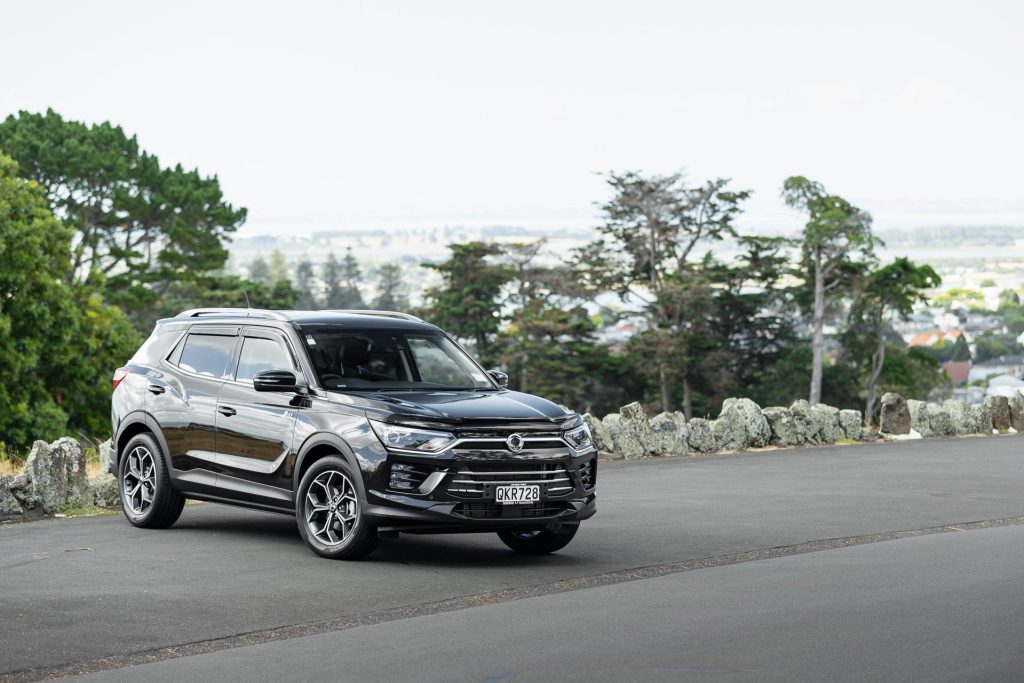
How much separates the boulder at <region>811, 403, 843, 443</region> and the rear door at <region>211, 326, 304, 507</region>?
13275 mm

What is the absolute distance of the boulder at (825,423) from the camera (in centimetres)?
2353

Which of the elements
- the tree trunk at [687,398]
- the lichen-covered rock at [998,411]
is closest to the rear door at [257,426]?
the lichen-covered rock at [998,411]

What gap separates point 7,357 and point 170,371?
28239 mm

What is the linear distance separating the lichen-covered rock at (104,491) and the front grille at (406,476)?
5.09 meters

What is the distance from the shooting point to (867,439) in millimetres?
24281

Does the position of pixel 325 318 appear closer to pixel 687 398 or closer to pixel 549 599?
pixel 549 599

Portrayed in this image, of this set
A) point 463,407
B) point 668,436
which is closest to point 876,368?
point 668,436

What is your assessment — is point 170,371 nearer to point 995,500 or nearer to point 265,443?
point 265,443

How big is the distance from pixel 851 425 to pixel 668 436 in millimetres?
4215

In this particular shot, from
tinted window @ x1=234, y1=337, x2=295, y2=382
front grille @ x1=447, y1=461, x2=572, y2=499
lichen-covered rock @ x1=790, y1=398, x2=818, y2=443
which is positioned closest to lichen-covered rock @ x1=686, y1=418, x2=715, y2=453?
lichen-covered rock @ x1=790, y1=398, x2=818, y2=443

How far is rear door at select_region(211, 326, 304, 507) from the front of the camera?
11.4m

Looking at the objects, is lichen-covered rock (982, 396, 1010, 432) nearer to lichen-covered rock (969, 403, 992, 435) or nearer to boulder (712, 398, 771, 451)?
lichen-covered rock (969, 403, 992, 435)

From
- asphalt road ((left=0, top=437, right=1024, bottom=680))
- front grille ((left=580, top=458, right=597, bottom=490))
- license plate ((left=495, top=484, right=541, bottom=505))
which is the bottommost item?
asphalt road ((left=0, top=437, right=1024, bottom=680))

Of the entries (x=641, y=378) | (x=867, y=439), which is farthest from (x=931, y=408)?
(x=641, y=378)
